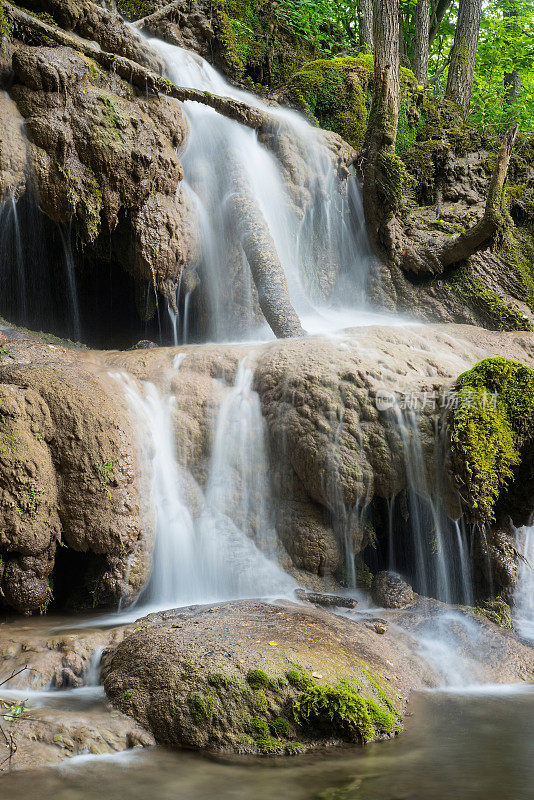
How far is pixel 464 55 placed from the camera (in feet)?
52.9

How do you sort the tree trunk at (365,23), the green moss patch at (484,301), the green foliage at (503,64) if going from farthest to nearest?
the green foliage at (503,64), the tree trunk at (365,23), the green moss patch at (484,301)

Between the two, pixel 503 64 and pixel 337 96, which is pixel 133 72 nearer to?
pixel 337 96

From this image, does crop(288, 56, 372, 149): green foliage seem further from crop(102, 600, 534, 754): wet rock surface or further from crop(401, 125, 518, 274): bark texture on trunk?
crop(102, 600, 534, 754): wet rock surface

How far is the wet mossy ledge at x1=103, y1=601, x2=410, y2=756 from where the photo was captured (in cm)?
358

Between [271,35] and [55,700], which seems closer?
[55,700]

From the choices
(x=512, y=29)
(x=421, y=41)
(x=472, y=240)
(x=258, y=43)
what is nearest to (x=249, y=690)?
(x=472, y=240)

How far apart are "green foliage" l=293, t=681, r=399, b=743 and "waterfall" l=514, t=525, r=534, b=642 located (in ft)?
8.17

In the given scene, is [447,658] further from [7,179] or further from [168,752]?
[7,179]

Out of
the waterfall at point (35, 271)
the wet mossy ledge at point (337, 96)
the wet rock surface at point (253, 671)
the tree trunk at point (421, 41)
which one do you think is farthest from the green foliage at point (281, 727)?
the tree trunk at point (421, 41)

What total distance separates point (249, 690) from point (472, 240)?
31.9 ft

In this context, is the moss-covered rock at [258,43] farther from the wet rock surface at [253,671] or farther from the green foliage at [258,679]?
the green foliage at [258,679]

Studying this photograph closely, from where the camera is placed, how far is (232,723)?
3.59 metres

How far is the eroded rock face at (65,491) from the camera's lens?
5.27 metres

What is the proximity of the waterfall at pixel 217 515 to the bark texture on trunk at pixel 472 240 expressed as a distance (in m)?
6.26
